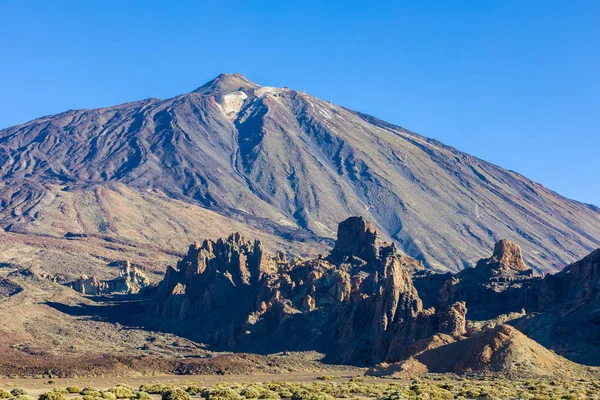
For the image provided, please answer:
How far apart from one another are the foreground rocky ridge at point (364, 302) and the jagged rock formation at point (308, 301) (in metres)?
0.18

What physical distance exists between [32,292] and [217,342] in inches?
1925

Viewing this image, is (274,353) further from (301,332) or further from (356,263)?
(356,263)

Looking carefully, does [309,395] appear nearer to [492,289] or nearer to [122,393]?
[122,393]

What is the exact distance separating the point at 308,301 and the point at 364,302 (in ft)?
57.7

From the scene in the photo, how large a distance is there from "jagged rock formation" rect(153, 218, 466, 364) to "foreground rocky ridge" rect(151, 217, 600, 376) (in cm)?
18

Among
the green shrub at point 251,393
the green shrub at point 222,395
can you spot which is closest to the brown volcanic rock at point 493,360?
the green shrub at point 251,393

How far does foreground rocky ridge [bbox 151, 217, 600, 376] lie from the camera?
93.7m

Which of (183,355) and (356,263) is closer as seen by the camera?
(183,355)

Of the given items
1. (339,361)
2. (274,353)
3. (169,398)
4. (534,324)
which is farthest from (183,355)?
(169,398)

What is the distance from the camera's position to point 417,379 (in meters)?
67.8

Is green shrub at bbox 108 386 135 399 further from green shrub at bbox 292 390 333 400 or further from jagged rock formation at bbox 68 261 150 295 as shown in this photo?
jagged rock formation at bbox 68 261 150 295

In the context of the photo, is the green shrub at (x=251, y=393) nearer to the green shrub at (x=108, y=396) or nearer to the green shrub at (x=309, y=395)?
the green shrub at (x=309, y=395)

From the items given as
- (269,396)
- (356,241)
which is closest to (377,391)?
(269,396)

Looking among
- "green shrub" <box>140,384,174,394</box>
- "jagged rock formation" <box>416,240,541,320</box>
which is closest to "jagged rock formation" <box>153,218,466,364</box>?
"jagged rock formation" <box>416,240,541,320</box>
